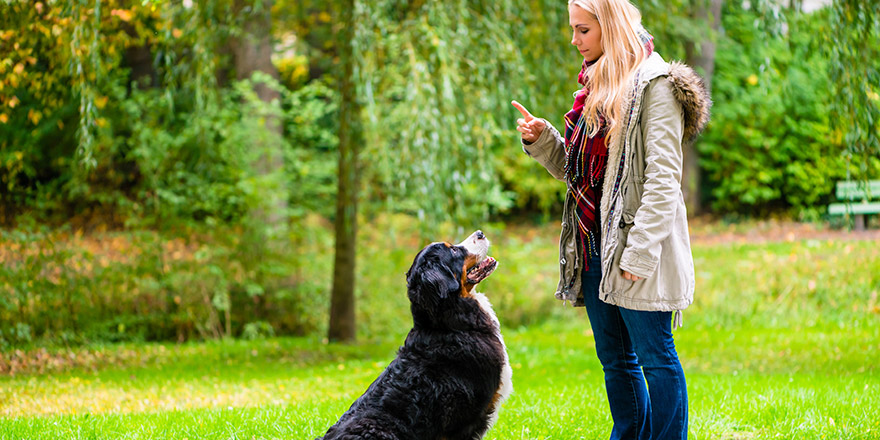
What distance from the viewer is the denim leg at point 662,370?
288cm

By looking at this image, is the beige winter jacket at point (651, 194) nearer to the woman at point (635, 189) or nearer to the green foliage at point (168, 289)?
the woman at point (635, 189)

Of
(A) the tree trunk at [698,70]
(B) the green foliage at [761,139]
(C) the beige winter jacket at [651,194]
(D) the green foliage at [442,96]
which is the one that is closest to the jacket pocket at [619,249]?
(C) the beige winter jacket at [651,194]

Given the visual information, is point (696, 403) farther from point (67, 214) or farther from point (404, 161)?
point (67, 214)

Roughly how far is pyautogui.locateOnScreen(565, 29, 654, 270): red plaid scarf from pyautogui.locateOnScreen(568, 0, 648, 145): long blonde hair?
9 centimetres

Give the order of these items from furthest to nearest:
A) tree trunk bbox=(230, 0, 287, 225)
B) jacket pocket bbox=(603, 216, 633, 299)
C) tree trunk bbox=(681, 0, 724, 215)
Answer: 1. tree trunk bbox=(681, 0, 724, 215)
2. tree trunk bbox=(230, 0, 287, 225)
3. jacket pocket bbox=(603, 216, 633, 299)

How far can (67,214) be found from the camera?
1058 centimetres

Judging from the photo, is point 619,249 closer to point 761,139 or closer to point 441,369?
point 441,369

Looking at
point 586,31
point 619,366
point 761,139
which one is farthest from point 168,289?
point 761,139

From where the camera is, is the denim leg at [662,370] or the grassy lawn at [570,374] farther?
the grassy lawn at [570,374]

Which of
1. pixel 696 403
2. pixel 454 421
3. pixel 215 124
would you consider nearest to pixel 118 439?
pixel 454 421

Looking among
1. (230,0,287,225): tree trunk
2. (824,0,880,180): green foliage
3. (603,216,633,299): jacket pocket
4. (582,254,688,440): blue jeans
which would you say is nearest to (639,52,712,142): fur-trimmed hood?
(603,216,633,299): jacket pocket

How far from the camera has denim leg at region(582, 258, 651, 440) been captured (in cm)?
315

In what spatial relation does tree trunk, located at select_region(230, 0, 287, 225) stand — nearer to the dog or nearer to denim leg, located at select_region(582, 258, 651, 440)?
the dog

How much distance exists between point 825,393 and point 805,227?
10.1 meters
